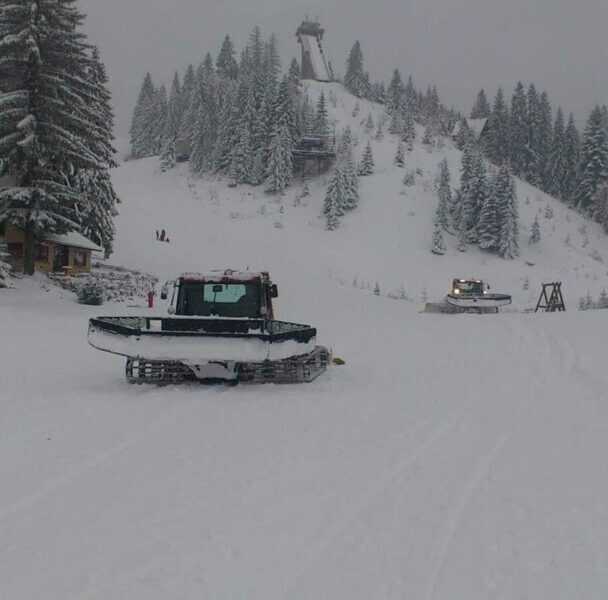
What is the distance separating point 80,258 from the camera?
34.5m

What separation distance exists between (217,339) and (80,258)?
92.4 ft

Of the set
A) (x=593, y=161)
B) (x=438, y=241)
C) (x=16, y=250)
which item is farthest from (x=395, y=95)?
(x=16, y=250)

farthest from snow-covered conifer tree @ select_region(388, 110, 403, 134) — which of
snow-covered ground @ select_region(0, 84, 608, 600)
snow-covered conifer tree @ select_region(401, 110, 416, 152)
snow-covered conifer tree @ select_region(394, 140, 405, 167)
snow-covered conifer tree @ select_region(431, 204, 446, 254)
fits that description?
snow-covered ground @ select_region(0, 84, 608, 600)

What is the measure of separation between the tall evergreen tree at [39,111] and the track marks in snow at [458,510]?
2075 cm

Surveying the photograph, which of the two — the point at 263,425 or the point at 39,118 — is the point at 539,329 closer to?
the point at 263,425

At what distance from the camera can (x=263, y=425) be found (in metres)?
7.14

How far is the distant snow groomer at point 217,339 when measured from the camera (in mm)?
8984

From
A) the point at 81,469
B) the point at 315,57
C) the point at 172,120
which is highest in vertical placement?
the point at 315,57

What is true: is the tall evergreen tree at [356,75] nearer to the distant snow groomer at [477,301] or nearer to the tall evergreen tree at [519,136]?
the tall evergreen tree at [519,136]

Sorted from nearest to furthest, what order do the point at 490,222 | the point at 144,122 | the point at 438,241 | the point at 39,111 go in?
the point at 39,111, the point at 438,241, the point at 490,222, the point at 144,122

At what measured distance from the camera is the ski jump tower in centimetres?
11981

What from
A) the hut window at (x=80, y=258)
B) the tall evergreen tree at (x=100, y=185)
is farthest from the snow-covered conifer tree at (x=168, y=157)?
the hut window at (x=80, y=258)

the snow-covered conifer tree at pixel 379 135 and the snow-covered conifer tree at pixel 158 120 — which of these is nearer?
the snow-covered conifer tree at pixel 379 135

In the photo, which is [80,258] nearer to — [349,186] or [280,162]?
[349,186]
